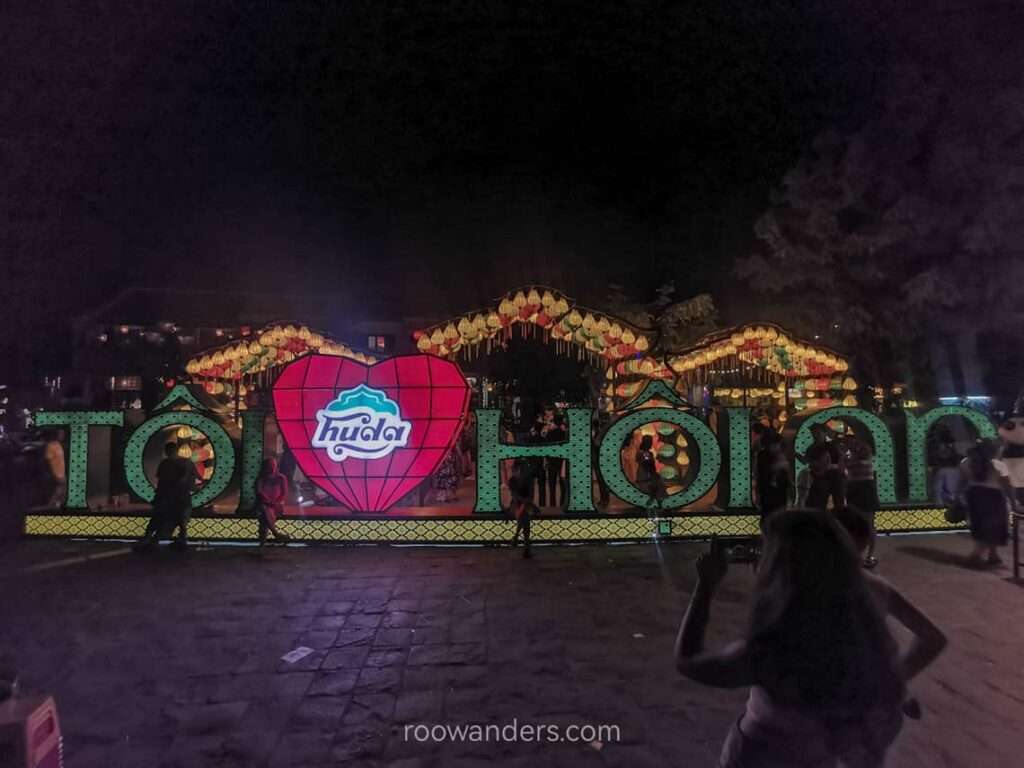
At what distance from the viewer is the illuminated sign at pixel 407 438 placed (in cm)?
927

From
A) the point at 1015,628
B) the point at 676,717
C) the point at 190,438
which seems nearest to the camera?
the point at 676,717

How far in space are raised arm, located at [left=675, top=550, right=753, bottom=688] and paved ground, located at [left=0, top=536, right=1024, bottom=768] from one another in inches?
86.4

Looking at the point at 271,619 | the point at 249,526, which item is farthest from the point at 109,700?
the point at 249,526

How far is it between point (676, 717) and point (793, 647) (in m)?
2.92

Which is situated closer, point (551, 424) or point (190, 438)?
point (551, 424)

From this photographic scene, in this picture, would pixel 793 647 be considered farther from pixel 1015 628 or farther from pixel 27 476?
pixel 27 476

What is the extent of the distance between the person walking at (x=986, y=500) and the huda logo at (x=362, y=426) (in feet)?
23.9

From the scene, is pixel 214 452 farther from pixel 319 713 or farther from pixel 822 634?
pixel 822 634

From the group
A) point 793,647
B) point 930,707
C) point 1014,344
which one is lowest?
point 930,707

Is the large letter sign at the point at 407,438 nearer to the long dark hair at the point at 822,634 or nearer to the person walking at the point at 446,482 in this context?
the person walking at the point at 446,482

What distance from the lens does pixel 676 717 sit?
14.1 feet

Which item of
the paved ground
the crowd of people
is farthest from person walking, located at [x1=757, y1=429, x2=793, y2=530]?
the paved ground

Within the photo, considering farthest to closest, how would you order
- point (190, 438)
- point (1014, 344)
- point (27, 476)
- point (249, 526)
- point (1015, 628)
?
point (1014, 344)
point (27, 476)
point (190, 438)
point (249, 526)
point (1015, 628)

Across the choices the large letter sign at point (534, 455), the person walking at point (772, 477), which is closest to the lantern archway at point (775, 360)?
the person walking at point (772, 477)
